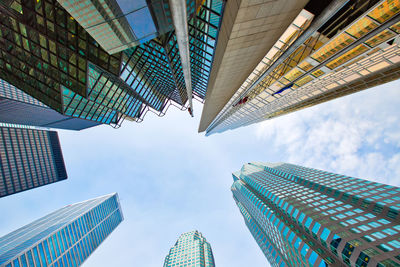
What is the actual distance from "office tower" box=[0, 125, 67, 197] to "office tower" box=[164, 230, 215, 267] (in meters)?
112

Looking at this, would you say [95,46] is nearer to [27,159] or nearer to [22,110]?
[22,110]

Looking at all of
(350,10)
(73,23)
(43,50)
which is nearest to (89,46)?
(73,23)

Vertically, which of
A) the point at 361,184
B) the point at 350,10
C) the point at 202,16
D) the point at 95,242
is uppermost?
the point at 202,16

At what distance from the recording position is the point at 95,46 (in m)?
20.8

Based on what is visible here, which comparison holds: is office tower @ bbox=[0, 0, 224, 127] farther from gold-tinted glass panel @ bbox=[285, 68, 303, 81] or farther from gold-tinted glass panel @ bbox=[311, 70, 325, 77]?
gold-tinted glass panel @ bbox=[311, 70, 325, 77]

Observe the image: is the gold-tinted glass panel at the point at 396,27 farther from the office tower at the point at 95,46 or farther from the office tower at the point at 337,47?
the office tower at the point at 95,46

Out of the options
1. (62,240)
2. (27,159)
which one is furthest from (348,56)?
(27,159)

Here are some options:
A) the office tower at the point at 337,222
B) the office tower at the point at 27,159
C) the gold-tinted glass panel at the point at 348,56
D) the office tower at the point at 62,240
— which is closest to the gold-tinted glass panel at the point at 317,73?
the gold-tinted glass panel at the point at 348,56

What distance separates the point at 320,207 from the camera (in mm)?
48938

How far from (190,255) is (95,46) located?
420ft

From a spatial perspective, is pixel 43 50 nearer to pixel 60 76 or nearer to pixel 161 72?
pixel 60 76

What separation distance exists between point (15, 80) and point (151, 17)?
35.7 metres

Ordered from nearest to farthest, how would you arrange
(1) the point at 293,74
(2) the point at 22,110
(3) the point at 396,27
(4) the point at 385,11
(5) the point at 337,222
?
(4) the point at 385,11, (3) the point at 396,27, (1) the point at 293,74, (5) the point at 337,222, (2) the point at 22,110

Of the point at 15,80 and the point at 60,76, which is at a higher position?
the point at 15,80
